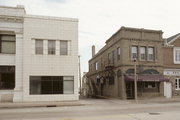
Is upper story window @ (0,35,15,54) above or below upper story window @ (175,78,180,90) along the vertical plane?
above

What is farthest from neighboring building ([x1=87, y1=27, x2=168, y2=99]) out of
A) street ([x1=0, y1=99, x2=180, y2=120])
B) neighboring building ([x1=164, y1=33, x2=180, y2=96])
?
street ([x1=0, y1=99, x2=180, y2=120])

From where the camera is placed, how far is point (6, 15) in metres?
24.2

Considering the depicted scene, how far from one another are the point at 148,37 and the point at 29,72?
52.5ft

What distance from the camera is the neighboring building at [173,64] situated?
99.7 feet

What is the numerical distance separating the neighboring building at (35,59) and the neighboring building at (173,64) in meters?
13.5

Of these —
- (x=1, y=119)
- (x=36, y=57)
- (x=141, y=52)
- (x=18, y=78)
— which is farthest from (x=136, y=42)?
(x=1, y=119)

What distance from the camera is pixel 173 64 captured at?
30.8 metres

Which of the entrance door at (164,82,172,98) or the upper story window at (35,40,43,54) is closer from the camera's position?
the upper story window at (35,40,43,54)

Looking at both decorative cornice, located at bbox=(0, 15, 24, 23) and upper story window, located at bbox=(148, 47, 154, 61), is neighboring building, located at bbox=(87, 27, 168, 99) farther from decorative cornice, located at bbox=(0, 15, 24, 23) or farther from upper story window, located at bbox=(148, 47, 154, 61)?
decorative cornice, located at bbox=(0, 15, 24, 23)

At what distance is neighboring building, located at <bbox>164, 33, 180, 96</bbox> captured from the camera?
3039 centimetres

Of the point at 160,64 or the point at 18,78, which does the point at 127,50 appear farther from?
the point at 18,78

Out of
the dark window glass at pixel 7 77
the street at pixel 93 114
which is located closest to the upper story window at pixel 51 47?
the dark window glass at pixel 7 77

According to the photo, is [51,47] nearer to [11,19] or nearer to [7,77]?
[11,19]

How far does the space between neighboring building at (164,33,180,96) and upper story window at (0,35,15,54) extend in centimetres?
2037
